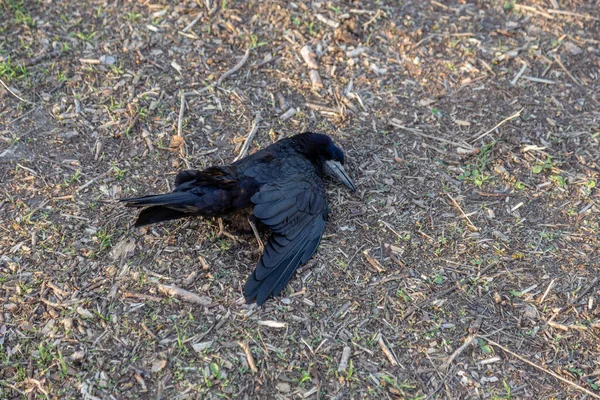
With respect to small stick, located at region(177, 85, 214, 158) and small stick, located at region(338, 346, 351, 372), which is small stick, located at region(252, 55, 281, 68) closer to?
small stick, located at region(177, 85, 214, 158)

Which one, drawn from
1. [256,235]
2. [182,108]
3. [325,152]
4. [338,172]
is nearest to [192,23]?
[182,108]

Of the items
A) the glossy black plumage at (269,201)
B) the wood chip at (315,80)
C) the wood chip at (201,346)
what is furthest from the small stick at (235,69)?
the wood chip at (201,346)

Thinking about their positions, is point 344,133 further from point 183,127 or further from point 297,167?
point 183,127

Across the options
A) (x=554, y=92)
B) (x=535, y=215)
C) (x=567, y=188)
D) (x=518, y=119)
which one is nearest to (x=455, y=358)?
(x=535, y=215)

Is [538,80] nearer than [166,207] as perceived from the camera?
No

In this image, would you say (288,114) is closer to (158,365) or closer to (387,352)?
(387,352)

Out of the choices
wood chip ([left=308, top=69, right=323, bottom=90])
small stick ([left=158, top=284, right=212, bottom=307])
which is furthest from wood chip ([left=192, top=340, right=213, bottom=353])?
wood chip ([left=308, top=69, right=323, bottom=90])
